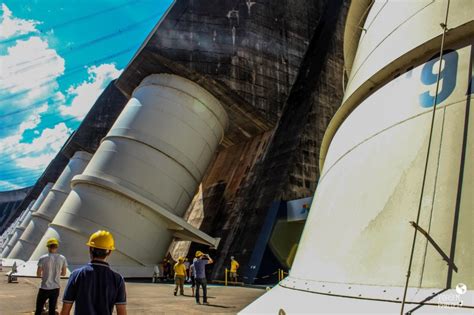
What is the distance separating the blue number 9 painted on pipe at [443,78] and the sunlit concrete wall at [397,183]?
0.03ft

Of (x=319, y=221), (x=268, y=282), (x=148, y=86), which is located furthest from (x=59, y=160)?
(x=319, y=221)

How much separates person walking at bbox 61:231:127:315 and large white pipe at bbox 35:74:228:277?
11405mm

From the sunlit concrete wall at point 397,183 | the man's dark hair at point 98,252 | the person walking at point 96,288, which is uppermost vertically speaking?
the sunlit concrete wall at point 397,183

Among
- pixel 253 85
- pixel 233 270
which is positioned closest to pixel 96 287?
pixel 233 270

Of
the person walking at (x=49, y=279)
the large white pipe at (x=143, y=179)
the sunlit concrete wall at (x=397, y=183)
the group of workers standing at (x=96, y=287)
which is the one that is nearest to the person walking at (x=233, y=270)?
the large white pipe at (x=143, y=179)

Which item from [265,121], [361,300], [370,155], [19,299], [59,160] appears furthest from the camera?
[59,160]

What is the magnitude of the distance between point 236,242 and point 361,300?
13118 millimetres

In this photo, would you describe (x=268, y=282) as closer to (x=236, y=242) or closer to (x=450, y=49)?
(x=236, y=242)

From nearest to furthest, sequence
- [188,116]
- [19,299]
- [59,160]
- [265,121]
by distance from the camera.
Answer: [19,299]
[188,116]
[265,121]
[59,160]

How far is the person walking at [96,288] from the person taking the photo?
8.08ft

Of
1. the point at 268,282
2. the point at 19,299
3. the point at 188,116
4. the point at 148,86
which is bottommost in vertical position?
the point at 19,299

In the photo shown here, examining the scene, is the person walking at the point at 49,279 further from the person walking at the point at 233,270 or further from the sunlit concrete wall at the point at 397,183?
the person walking at the point at 233,270

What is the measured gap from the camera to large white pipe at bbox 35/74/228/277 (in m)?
13.6

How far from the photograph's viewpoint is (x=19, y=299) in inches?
326
